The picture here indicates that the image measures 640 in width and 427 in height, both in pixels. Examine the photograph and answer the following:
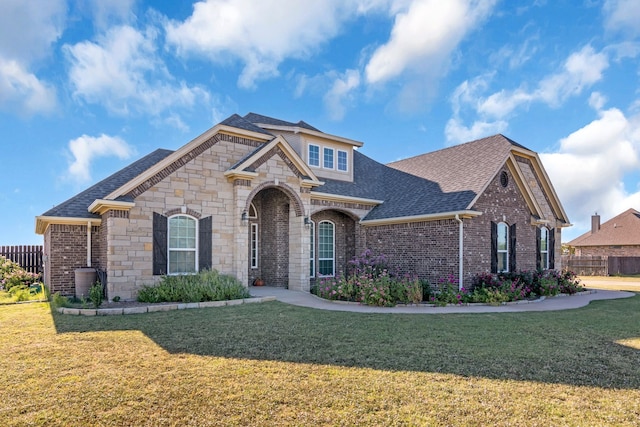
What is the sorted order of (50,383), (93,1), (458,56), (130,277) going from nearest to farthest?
(50,383) → (93,1) → (130,277) → (458,56)

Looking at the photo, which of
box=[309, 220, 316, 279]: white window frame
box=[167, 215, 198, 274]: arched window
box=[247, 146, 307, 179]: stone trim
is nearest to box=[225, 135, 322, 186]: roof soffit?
box=[247, 146, 307, 179]: stone trim

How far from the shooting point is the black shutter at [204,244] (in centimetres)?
1262

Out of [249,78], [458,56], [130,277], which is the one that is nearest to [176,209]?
[130,277]

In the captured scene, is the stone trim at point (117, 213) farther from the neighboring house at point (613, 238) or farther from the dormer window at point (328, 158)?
the neighboring house at point (613, 238)

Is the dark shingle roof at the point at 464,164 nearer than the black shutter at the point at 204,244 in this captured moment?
No

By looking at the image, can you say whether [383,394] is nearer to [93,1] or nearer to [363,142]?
[93,1]

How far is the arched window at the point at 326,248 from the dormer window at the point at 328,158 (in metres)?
2.59

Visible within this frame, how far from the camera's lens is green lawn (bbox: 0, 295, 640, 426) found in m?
3.95

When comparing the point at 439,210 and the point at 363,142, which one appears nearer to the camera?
the point at 439,210

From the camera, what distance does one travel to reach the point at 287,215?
1588cm

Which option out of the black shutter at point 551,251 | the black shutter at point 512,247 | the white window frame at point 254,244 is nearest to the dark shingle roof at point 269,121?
the white window frame at point 254,244

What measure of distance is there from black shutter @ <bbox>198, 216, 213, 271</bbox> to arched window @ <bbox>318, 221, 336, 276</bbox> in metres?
5.35

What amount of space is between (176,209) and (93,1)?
19.3 ft

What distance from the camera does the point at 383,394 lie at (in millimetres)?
4418
